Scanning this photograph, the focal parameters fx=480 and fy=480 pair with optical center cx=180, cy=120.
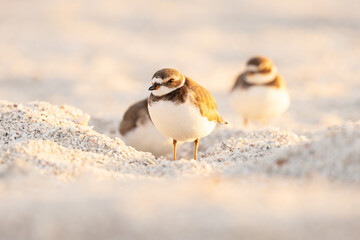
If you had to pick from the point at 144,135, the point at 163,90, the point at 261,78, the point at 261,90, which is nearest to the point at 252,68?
the point at 261,78

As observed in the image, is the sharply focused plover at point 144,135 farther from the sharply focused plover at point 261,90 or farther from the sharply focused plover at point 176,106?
the sharply focused plover at point 261,90

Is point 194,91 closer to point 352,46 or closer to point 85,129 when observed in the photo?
point 85,129

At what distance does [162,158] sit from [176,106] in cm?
76

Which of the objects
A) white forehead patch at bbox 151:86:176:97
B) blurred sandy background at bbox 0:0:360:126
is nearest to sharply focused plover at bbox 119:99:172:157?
white forehead patch at bbox 151:86:176:97

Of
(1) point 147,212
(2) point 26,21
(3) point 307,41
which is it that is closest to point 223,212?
(1) point 147,212

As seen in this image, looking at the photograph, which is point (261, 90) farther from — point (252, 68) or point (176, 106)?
point (176, 106)

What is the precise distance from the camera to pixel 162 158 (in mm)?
4988

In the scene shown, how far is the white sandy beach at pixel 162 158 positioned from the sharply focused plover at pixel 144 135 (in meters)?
0.50

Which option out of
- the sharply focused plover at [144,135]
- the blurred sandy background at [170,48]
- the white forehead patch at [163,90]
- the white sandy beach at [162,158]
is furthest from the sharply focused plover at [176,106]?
the blurred sandy background at [170,48]

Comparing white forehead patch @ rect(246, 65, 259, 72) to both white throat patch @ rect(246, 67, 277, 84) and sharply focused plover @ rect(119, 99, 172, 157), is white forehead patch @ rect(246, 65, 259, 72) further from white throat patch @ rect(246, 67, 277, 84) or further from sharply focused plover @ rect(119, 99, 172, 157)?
sharply focused plover @ rect(119, 99, 172, 157)

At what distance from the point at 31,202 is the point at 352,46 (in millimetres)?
13159

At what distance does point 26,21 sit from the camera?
16.0m

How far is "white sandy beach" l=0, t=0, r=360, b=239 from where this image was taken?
2.47 meters

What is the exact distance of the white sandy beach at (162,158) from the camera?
97.3 inches
